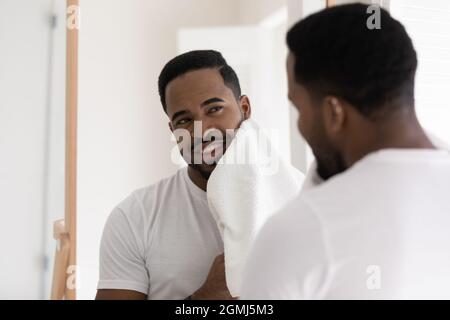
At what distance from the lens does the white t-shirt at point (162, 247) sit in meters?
0.96

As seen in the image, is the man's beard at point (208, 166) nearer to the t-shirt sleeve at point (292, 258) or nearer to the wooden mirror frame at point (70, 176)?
the wooden mirror frame at point (70, 176)

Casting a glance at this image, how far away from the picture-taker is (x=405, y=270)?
22.0 inches

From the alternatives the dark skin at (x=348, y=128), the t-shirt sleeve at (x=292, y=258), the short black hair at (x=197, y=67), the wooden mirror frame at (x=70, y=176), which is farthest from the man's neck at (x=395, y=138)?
the wooden mirror frame at (x=70, y=176)

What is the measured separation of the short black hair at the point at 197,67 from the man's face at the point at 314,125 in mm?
412

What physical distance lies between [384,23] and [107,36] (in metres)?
0.69

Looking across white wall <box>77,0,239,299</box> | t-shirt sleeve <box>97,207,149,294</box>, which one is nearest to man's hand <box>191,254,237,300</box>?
t-shirt sleeve <box>97,207,149,294</box>

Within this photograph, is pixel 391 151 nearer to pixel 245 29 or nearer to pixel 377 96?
pixel 377 96

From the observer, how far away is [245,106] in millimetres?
1060

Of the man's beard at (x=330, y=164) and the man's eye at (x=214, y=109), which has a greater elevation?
the man's eye at (x=214, y=109)

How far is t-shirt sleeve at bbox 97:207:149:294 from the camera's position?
37.9 inches

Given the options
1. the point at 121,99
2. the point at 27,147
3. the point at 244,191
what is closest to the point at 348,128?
the point at 244,191

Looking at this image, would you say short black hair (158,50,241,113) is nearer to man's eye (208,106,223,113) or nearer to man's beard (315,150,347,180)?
man's eye (208,106,223,113)

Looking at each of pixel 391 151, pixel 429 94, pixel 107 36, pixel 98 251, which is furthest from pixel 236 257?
pixel 429 94

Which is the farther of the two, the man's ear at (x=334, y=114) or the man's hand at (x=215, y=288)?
the man's hand at (x=215, y=288)
